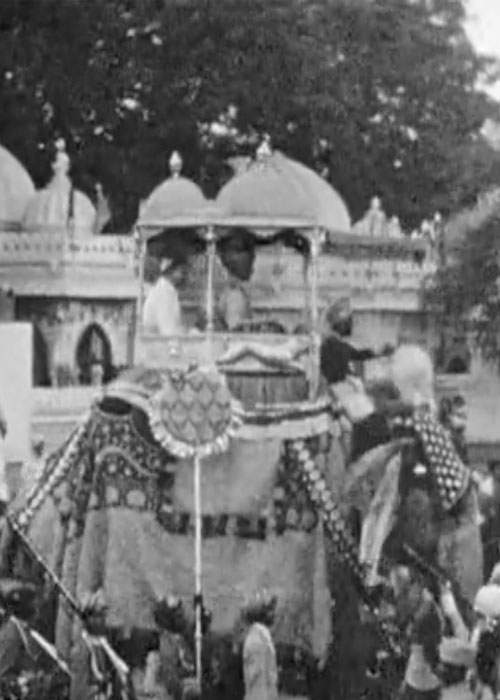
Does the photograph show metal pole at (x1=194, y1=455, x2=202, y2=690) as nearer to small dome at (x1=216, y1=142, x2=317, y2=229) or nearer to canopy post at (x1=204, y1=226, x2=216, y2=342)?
canopy post at (x1=204, y1=226, x2=216, y2=342)

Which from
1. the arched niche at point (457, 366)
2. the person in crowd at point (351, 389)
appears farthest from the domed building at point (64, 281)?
the person in crowd at point (351, 389)

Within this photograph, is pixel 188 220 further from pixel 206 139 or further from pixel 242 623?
pixel 206 139

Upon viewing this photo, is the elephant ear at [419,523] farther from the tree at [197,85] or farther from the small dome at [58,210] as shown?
the tree at [197,85]

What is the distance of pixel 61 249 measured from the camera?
26.2 m

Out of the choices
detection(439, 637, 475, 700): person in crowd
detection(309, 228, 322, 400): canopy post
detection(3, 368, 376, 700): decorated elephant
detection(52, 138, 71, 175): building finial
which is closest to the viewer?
detection(439, 637, 475, 700): person in crowd

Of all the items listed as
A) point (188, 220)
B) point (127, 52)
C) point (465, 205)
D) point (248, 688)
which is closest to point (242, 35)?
point (127, 52)

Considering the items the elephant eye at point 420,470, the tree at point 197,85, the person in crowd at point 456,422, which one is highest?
the tree at point 197,85

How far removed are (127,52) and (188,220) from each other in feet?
60.5

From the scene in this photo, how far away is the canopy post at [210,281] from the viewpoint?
37.9 feet

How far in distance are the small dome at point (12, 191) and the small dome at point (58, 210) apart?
0.38 ft

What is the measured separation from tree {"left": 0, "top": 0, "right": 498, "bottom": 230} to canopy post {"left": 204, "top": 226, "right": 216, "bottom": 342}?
56.9 feet

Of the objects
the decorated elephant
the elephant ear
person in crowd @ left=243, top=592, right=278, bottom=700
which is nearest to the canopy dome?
the decorated elephant

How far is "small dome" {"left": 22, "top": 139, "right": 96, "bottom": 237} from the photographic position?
26.2 m

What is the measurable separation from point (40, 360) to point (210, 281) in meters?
15.3
